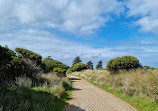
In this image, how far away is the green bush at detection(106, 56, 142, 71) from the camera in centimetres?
1639

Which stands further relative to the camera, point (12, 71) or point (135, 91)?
point (12, 71)

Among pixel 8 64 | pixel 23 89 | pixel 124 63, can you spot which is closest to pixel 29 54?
pixel 8 64

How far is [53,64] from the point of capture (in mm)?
21484

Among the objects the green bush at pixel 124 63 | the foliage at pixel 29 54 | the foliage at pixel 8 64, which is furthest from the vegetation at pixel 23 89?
the green bush at pixel 124 63

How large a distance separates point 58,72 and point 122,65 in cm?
982

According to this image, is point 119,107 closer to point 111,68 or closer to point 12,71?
point 12,71

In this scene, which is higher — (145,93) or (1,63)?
(1,63)

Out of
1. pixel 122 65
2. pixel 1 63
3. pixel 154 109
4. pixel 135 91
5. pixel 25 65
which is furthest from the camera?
pixel 122 65

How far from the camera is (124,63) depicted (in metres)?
16.5

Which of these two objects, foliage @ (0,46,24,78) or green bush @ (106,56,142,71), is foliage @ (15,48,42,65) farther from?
green bush @ (106,56,142,71)

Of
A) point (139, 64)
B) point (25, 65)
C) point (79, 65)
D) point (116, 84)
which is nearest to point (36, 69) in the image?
point (25, 65)

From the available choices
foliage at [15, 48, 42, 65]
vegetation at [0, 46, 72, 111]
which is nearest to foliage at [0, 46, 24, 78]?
vegetation at [0, 46, 72, 111]

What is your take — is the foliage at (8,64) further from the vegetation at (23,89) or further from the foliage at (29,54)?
the foliage at (29,54)

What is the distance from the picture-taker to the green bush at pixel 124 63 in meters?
16.4
